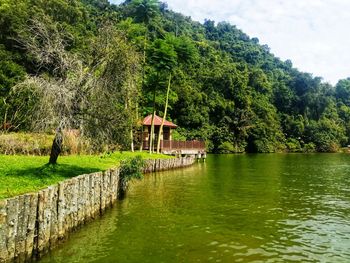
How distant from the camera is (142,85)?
149 ft

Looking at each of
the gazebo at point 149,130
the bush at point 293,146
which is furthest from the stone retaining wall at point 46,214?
the bush at point 293,146

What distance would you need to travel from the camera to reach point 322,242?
534 inches

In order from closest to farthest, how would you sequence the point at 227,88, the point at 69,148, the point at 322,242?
the point at 322,242 → the point at 69,148 → the point at 227,88

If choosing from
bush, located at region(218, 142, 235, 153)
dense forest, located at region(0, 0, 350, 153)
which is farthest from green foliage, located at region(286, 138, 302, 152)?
bush, located at region(218, 142, 235, 153)

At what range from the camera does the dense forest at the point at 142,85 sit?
18562 millimetres

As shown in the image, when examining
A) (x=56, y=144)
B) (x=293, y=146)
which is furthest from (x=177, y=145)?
(x=293, y=146)

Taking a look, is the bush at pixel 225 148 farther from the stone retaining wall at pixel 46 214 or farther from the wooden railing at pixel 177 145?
the stone retaining wall at pixel 46 214

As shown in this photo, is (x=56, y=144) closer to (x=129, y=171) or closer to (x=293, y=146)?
(x=129, y=171)

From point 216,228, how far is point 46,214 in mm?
6834

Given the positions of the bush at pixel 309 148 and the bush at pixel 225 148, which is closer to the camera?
the bush at pixel 225 148

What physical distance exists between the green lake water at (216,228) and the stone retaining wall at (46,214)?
1.53 ft

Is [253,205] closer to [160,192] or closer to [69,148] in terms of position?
[160,192]

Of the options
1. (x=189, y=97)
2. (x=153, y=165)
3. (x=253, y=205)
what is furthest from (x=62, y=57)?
(x=189, y=97)

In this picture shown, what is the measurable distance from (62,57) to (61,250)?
10.7m
